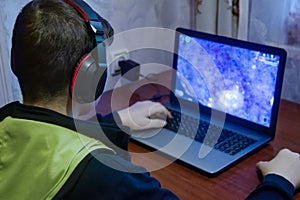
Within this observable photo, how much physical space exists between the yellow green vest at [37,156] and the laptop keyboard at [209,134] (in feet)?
1.64

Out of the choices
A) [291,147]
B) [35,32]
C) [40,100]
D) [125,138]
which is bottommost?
[291,147]

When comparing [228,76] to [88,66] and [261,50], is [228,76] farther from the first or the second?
[88,66]

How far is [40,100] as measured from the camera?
76 cm

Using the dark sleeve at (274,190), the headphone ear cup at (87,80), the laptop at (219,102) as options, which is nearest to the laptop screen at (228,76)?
the laptop at (219,102)

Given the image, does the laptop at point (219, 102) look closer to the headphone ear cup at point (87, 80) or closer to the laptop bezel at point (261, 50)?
the laptop bezel at point (261, 50)

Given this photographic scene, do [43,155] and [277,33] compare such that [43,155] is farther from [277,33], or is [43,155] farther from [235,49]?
[277,33]

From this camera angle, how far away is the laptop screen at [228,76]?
1.15 metres

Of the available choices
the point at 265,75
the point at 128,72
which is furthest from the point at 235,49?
the point at 128,72

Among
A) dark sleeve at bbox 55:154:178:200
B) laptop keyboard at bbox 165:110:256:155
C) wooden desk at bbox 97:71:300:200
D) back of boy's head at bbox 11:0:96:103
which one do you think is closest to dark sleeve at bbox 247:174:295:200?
wooden desk at bbox 97:71:300:200

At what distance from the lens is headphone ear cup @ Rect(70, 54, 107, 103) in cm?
75

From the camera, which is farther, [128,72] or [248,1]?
[128,72]

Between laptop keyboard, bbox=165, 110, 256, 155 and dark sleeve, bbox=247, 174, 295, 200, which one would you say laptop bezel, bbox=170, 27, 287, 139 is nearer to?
laptop keyboard, bbox=165, 110, 256, 155

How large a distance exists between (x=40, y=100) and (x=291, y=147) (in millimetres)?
733

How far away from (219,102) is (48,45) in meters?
0.69
